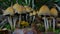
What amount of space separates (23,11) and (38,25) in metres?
0.60

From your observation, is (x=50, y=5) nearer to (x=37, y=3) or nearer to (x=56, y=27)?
(x=37, y=3)

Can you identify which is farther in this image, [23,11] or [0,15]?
[0,15]

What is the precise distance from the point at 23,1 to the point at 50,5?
64 cm

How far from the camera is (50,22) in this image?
3.61m

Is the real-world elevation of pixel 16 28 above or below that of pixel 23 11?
below

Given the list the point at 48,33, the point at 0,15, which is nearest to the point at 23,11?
the point at 48,33

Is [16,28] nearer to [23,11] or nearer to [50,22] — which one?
[23,11]

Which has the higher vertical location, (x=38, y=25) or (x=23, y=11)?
(x=23, y=11)

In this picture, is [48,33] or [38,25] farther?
[38,25]

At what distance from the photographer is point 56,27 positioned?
12.3ft

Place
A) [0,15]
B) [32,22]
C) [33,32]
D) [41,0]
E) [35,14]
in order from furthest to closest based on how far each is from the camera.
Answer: [41,0] < [0,15] < [32,22] < [35,14] < [33,32]

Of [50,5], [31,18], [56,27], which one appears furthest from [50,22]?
[50,5]

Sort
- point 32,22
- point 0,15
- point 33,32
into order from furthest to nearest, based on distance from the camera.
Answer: point 0,15 < point 32,22 < point 33,32

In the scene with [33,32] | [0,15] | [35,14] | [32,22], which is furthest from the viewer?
[0,15]
